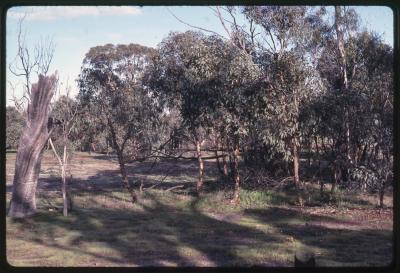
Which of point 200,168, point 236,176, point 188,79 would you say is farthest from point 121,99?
point 236,176

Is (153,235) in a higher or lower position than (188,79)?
lower

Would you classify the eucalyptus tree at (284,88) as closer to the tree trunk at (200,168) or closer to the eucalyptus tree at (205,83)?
the eucalyptus tree at (205,83)

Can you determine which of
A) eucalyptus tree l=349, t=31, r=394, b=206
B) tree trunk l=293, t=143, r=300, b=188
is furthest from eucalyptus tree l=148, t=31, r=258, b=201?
eucalyptus tree l=349, t=31, r=394, b=206

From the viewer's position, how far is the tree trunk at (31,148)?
9320mm

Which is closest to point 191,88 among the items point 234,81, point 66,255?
point 234,81

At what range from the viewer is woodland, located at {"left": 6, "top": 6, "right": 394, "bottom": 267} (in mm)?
8625

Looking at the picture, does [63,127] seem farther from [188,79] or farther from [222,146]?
[222,146]

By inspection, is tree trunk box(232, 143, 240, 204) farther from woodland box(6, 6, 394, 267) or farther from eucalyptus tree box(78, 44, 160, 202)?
eucalyptus tree box(78, 44, 160, 202)

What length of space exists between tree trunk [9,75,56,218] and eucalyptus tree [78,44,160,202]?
75.7 inches

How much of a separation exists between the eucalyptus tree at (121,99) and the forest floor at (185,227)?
3.46 feet

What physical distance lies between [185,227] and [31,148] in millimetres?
3540

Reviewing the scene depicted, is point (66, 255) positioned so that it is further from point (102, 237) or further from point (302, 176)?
point (302, 176)

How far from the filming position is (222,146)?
13.1m

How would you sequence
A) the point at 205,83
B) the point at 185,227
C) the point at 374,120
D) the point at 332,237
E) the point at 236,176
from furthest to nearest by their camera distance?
the point at 236,176 → the point at 205,83 → the point at 374,120 → the point at 185,227 → the point at 332,237
